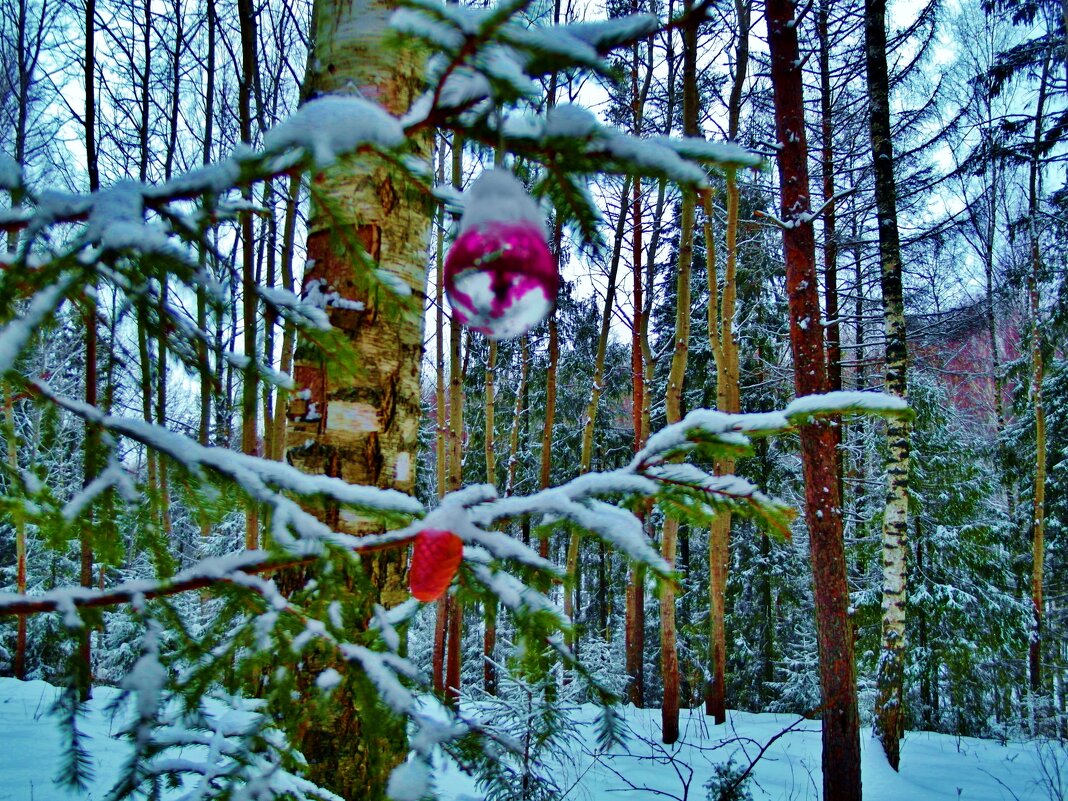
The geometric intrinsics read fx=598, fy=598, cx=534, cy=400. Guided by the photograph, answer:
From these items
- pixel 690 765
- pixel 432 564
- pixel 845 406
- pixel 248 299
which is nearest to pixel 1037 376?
pixel 690 765

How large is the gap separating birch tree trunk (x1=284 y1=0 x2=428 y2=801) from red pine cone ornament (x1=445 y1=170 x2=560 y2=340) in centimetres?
122

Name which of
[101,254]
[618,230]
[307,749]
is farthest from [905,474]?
[101,254]

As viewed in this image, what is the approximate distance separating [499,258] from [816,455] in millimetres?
5073

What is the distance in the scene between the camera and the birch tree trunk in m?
1.88

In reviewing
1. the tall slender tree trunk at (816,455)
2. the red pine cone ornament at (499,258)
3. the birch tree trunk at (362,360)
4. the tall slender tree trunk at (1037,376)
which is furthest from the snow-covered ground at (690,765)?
the red pine cone ornament at (499,258)

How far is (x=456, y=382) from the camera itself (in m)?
9.03

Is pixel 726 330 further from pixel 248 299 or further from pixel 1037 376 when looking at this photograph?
pixel 1037 376

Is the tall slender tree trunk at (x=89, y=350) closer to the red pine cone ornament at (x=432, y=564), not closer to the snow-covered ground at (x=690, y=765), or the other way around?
the red pine cone ornament at (x=432, y=564)

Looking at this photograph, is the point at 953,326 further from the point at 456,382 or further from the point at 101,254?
the point at 101,254

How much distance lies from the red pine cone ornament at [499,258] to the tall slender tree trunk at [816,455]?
4879 millimetres

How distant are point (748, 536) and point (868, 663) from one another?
3.46 meters

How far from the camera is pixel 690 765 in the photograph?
22.0 ft

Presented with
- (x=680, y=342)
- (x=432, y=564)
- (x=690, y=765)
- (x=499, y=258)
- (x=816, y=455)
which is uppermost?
(x=680, y=342)

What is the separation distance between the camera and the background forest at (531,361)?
91 cm
